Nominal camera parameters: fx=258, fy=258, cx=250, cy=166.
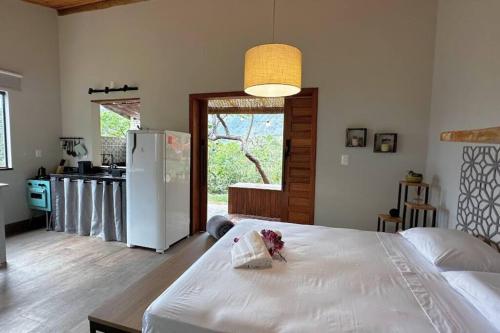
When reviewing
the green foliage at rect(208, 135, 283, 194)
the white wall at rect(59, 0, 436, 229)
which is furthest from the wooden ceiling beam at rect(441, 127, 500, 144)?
the green foliage at rect(208, 135, 283, 194)

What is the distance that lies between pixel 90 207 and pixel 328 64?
374 centimetres

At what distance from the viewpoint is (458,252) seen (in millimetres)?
1402

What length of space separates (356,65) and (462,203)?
175 cm

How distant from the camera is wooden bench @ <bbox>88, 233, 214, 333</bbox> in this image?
1.25 metres

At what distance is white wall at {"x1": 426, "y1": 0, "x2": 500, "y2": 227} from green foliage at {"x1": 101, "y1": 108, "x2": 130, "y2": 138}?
4412mm

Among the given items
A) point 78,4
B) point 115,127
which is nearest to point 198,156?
point 115,127

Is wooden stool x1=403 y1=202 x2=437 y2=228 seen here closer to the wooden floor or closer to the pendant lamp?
the pendant lamp

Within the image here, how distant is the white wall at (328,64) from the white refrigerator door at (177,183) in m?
0.47

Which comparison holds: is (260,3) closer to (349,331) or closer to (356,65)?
(356,65)

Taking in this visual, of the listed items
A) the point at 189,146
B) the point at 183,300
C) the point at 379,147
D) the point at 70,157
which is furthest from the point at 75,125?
the point at 379,147

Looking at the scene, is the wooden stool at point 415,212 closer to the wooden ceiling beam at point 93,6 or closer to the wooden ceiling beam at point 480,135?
the wooden ceiling beam at point 480,135

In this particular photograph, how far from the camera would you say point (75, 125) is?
430 cm

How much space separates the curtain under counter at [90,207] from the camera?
3490 mm

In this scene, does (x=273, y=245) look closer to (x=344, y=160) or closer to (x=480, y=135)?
(x=480, y=135)
